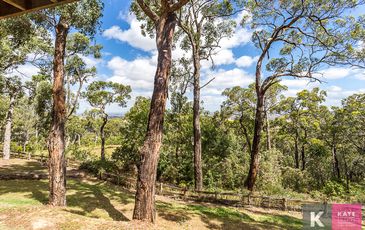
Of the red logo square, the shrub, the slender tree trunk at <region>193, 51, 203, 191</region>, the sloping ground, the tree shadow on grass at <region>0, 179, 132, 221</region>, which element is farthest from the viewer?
the shrub

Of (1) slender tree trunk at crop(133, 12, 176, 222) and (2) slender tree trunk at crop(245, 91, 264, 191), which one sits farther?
(2) slender tree trunk at crop(245, 91, 264, 191)

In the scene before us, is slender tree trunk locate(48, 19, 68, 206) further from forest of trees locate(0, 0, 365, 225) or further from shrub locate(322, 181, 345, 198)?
shrub locate(322, 181, 345, 198)

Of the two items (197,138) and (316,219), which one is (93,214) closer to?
(197,138)

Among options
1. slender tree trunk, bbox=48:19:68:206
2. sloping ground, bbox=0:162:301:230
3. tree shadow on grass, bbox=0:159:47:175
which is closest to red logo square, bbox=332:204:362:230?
sloping ground, bbox=0:162:301:230

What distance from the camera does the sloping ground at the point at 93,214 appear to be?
5.34 metres

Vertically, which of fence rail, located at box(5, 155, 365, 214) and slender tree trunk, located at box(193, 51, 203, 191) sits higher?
slender tree trunk, located at box(193, 51, 203, 191)

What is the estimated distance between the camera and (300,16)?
11477 mm

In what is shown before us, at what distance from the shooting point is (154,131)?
20.0 feet

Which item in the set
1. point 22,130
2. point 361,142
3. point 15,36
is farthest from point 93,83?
point 361,142

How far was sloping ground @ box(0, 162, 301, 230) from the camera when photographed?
17.5 feet

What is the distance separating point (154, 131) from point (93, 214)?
12.7ft

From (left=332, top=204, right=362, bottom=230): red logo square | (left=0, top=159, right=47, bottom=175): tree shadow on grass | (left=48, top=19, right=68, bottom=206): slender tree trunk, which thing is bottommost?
(left=332, top=204, right=362, bottom=230): red logo square

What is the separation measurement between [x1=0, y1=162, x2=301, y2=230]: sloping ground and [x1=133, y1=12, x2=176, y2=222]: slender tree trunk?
1.65 ft

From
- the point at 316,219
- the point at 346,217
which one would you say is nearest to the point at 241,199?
the point at 316,219
